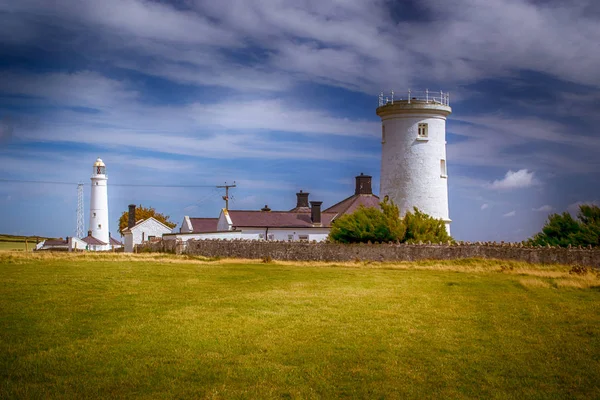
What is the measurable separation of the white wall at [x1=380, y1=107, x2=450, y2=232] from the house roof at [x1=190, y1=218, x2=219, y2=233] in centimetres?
2513

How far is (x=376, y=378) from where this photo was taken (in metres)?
10.9

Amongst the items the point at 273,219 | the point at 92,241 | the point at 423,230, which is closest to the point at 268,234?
the point at 273,219

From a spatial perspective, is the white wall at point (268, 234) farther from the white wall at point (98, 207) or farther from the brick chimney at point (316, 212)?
the white wall at point (98, 207)

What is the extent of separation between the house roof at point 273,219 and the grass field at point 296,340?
3393 centimetres

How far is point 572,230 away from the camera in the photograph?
36844 millimetres

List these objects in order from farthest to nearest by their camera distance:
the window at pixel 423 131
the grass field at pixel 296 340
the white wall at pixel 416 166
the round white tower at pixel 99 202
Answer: the round white tower at pixel 99 202 < the window at pixel 423 131 < the white wall at pixel 416 166 < the grass field at pixel 296 340

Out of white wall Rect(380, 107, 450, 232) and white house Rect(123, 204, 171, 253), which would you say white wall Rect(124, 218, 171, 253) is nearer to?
white house Rect(123, 204, 171, 253)

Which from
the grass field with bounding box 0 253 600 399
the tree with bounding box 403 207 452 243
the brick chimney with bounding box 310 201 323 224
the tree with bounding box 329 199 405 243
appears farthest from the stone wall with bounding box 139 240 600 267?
the brick chimney with bounding box 310 201 323 224

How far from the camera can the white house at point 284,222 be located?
187 feet

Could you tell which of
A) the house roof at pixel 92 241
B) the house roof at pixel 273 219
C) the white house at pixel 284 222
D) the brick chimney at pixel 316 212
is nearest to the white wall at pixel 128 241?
the house roof at pixel 92 241

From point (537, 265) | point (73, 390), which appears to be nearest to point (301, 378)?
point (73, 390)

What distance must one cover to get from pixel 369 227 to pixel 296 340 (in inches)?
1072

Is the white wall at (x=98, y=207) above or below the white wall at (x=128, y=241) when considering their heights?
above

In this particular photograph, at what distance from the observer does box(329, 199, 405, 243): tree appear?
3997 cm
